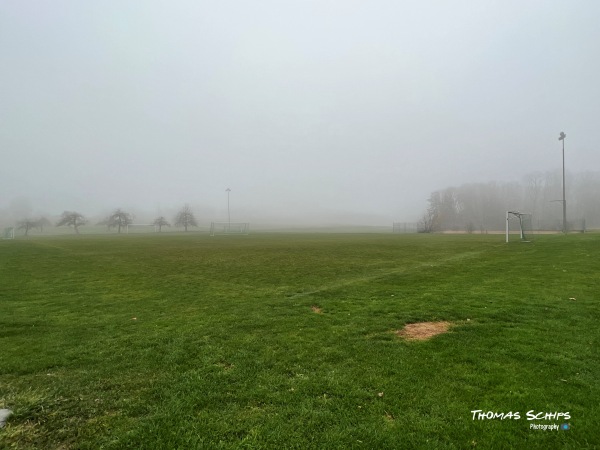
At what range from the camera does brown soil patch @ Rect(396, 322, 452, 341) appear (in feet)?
22.3

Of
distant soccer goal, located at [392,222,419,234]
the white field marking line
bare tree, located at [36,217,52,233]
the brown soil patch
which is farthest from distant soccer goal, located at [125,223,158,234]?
A: the brown soil patch

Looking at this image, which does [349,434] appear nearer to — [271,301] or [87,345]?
[87,345]

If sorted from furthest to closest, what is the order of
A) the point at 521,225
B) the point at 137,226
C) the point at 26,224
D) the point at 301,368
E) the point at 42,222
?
the point at 137,226
the point at 42,222
the point at 26,224
the point at 521,225
the point at 301,368

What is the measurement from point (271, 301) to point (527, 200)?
111687mm

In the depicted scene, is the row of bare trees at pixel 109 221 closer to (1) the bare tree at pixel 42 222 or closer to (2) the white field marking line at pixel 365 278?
(1) the bare tree at pixel 42 222

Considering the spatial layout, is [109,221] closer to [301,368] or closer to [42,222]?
[42,222]

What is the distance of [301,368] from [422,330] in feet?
11.0

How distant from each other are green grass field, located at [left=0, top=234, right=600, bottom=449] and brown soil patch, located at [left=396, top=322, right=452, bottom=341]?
9.8 inches

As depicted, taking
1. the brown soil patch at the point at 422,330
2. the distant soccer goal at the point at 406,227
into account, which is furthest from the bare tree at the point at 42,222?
the brown soil patch at the point at 422,330

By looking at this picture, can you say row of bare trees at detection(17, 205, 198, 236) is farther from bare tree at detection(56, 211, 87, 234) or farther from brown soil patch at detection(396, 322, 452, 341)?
brown soil patch at detection(396, 322, 452, 341)

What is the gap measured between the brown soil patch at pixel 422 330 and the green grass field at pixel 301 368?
25 cm

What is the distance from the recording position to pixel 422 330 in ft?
23.6

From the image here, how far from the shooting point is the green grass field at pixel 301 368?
12.0ft

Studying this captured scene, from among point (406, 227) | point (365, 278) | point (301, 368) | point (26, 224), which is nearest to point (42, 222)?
point (26, 224)
